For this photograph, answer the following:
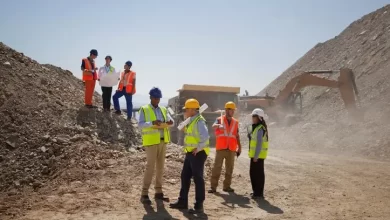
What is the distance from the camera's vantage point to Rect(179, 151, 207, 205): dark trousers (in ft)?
18.9

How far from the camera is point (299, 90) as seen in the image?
23266 millimetres

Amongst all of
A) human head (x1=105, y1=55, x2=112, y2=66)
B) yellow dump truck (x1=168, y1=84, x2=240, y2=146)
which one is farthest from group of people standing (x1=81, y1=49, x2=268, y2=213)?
yellow dump truck (x1=168, y1=84, x2=240, y2=146)

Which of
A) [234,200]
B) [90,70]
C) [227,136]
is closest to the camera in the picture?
[234,200]

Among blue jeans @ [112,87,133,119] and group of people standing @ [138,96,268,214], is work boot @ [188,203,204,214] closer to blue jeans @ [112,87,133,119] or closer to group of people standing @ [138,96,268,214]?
group of people standing @ [138,96,268,214]

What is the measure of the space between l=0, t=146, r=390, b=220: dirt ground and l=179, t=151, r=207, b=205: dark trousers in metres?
0.30

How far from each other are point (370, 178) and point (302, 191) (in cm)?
289

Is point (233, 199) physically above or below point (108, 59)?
below

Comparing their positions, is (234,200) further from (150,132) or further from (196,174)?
(150,132)

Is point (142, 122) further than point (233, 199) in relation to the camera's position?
No

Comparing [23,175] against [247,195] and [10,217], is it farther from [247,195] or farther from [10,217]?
[247,195]

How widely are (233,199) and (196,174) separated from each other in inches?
62.2

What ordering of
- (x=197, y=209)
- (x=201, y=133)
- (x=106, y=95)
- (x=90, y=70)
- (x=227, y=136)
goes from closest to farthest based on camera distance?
(x=197, y=209) < (x=201, y=133) < (x=227, y=136) < (x=90, y=70) < (x=106, y=95)

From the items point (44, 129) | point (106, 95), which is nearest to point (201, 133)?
point (44, 129)

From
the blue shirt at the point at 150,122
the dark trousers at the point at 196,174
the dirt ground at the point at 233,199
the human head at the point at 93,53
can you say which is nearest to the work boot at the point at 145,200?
the dirt ground at the point at 233,199
